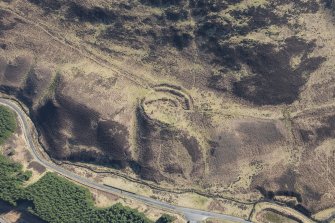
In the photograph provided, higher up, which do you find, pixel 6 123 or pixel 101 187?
pixel 6 123

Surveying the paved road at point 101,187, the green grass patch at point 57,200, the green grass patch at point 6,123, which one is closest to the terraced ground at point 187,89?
the paved road at point 101,187

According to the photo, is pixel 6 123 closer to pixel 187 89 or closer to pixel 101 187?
pixel 101 187

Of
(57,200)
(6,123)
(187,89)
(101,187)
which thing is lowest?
(57,200)

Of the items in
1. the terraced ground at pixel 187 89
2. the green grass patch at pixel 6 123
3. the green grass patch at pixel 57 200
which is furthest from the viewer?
the green grass patch at pixel 6 123

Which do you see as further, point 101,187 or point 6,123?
point 6,123

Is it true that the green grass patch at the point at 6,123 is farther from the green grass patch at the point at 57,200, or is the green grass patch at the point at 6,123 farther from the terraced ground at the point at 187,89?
the green grass patch at the point at 57,200

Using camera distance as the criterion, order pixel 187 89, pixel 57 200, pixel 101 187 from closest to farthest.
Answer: pixel 57 200
pixel 101 187
pixel 187 89

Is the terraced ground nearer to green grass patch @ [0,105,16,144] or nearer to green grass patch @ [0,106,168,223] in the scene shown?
green grass patch @ [0,105,16,144]

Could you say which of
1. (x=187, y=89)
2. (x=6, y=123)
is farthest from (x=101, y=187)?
(x=187, y=89)
